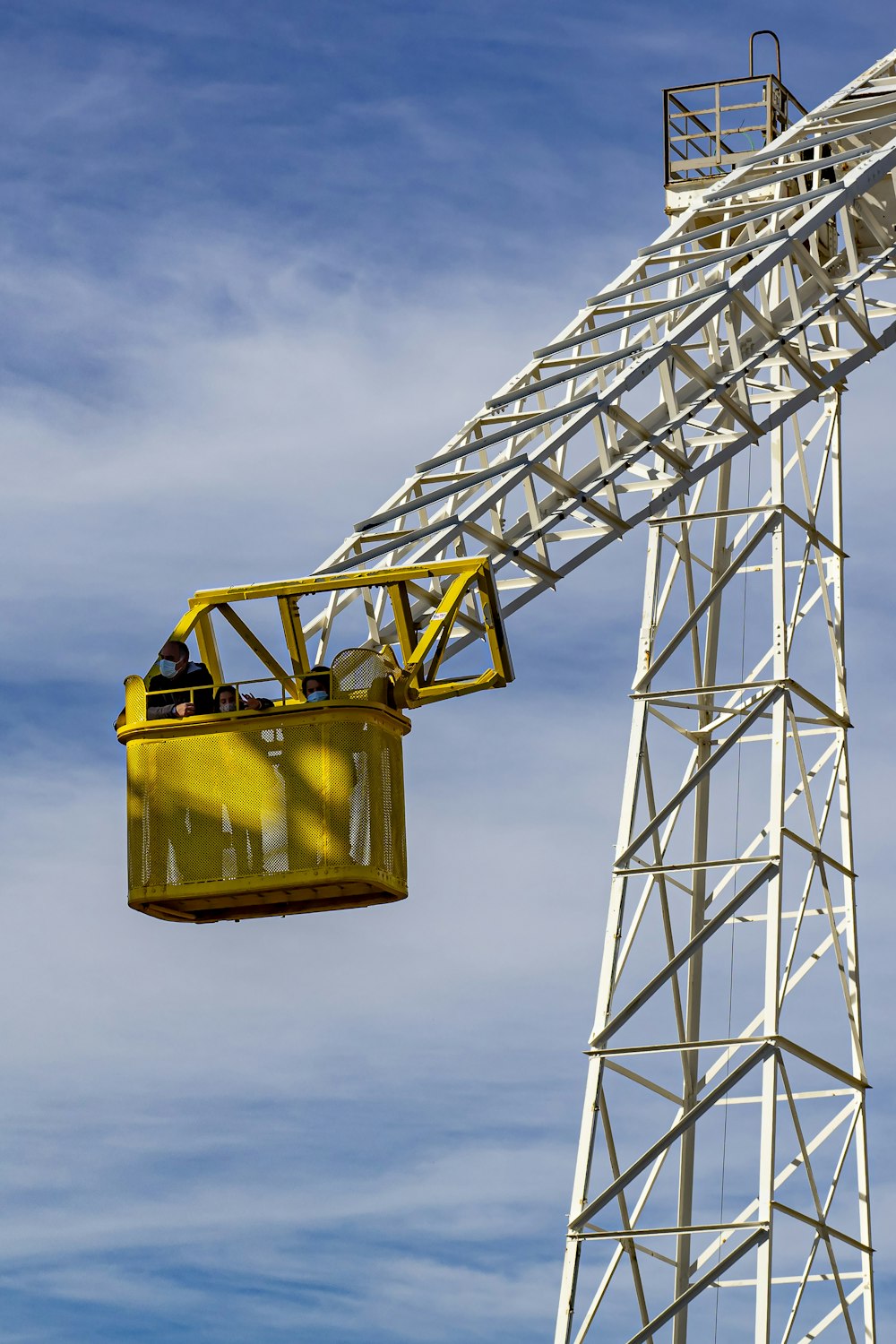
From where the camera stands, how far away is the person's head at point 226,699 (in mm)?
26391

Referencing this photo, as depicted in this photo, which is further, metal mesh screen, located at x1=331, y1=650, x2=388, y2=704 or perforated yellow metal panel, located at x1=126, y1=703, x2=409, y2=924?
metal mesh screen, located at x1=331, y1=650, x2=388, y2=704

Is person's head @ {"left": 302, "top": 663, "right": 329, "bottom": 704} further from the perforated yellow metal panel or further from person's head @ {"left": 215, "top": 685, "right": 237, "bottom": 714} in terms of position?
person's head @ {"left": 215, "top": 685, "right": 237, "bottom": 714}

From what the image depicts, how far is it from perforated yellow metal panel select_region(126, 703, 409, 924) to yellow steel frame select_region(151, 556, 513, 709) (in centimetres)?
58

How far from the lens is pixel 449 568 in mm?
27172

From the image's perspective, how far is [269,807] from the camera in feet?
85.9

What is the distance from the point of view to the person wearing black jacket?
A: 26.5m

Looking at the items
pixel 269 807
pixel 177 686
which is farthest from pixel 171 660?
pixel 269 807

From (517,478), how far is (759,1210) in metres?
8.85

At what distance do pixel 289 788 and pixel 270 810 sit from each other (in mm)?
311

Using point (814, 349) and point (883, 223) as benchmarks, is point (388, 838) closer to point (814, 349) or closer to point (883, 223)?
point (814, 349)

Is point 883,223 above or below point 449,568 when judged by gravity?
above

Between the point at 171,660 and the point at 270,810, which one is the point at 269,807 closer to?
the point at 270,810

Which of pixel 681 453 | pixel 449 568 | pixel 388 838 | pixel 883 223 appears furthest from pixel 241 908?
pixel 883 223

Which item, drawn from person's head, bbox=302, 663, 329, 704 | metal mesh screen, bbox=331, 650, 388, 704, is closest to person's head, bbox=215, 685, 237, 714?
person's head, bbox=302, 663, 329, 704
